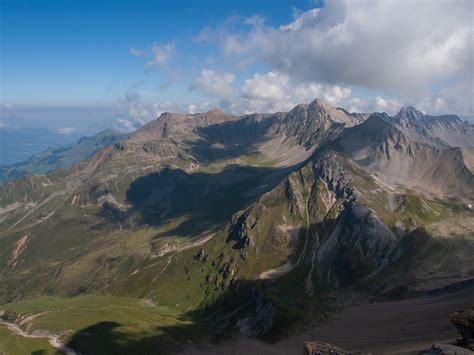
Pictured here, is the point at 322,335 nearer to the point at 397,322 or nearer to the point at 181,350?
the point at 397,322

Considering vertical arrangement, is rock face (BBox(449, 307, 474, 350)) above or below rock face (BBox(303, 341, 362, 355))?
above

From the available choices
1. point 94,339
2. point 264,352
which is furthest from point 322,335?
point 94,339

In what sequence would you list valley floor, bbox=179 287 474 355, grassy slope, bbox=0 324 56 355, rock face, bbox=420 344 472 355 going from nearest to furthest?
rock face, bbox=420 344 472 355 → valley floor, bbox=179 287 474 355 → grassy slope, bbox=0 324 56 355

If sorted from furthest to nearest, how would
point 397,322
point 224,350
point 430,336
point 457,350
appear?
1. point 224,350
2. point 397,322
3. point 430,336
4. point 457,350

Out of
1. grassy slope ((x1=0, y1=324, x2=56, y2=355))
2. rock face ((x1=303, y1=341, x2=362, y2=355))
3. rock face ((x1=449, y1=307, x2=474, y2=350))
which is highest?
rock face ((x1=449, y1=307, x2=474, y2=350))

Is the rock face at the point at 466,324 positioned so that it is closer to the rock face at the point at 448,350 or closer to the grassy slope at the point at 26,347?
the rock face at the point at 448,350

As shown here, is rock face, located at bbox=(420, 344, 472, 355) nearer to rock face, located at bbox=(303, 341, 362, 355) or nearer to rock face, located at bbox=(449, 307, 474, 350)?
rock face, located at bbox=(449, 307, 474, 350)

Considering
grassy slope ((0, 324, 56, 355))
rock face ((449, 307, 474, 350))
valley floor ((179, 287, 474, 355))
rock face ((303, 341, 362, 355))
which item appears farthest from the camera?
grassy slope ((0, 324, 56, 355))

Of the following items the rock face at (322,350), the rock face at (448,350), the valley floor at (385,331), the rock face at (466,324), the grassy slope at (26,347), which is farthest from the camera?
the grassy slope at (26,347)

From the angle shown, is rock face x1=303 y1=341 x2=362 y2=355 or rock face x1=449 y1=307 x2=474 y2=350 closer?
rock face x1=449 y1=307 x2=474 y2=350

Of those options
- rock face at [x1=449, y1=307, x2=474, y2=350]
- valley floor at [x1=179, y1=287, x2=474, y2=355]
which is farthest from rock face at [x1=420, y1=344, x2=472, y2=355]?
valley floor at [x1=179, y1=287, x2=474, y2=355]

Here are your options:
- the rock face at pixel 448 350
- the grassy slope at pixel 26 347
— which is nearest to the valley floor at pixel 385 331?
the rock face at pixel 448 350
